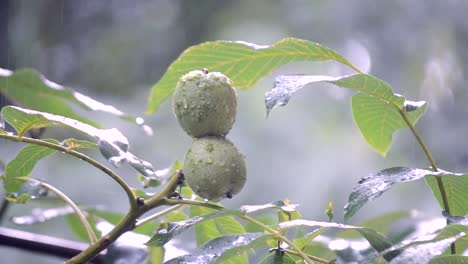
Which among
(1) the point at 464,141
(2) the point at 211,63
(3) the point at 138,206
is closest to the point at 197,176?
(3) the point at 138,206

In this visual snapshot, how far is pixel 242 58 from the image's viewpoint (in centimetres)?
81

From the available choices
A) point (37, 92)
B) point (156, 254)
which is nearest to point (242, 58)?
point (156, 254)

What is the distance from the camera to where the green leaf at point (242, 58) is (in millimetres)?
772

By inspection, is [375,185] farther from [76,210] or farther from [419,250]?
[76,210]

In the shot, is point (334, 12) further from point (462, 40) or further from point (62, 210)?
point (62, 210)

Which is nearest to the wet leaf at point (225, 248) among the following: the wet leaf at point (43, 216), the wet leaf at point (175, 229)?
the wet leaf at point (175, 229)

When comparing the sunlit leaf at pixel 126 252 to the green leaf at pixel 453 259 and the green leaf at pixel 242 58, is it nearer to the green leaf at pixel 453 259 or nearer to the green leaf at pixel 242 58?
the green leaf at pixel 242 58

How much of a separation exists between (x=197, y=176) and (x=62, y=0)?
3.22 metres

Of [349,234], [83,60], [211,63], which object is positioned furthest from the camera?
[83,60]

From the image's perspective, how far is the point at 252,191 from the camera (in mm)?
2639

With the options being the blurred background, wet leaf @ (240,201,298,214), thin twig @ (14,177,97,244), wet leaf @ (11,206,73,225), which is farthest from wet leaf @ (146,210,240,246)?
the blurred background

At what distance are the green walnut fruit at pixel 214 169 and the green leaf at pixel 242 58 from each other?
120mm

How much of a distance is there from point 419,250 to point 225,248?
168mm

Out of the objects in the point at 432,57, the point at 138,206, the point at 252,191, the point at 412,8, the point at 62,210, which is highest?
the point at 412,8
